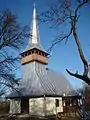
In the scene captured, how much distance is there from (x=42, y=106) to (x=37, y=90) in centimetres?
216

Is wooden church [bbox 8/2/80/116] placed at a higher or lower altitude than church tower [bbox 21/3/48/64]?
lower

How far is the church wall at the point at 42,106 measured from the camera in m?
24.3

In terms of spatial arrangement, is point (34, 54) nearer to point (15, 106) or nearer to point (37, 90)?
point (37, 90)

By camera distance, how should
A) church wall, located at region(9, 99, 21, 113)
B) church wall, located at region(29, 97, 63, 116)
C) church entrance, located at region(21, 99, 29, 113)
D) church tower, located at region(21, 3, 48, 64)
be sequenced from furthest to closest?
church tower, located at region(21, 3, 48, 64), church entrance, located at region(21, 99, 29, 113), church wall, located at region(9, 99, 21, 113), church wall, located at region(29, 97, 63, 116)

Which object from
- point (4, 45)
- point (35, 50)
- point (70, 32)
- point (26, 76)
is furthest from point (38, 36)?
point (70, 32)

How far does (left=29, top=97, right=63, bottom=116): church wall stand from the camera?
24.3m

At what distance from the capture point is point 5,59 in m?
14.2

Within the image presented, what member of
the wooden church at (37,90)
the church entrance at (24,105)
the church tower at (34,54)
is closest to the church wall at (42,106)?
the wooden church at (37,90)

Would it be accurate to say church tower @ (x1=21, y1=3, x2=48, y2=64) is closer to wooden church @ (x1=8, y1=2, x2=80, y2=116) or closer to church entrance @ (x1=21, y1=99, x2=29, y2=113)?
wooden church @ (x1=8, y1=2, x2=80, y2=116)

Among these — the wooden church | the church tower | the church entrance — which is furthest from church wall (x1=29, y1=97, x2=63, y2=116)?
the church tower

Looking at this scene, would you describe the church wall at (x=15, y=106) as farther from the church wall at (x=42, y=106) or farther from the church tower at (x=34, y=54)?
the church tower at (x=34, y=54)

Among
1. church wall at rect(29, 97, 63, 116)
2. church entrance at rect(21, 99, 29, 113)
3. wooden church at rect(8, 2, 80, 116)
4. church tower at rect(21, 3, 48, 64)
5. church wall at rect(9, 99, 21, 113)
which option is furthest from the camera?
church tower at rect(21, 3, 48, 64)

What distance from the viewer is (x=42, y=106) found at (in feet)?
80.0

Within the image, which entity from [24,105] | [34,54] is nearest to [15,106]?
[24,105]
